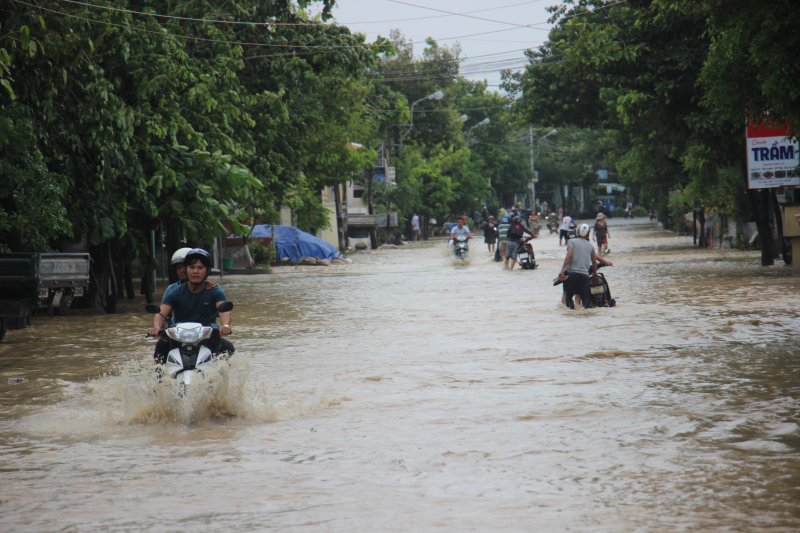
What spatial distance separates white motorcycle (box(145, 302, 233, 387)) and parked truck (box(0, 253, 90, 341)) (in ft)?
17.1

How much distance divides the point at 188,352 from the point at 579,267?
925 cm

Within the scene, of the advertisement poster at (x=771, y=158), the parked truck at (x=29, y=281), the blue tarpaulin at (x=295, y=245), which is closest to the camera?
the parked truck at (x=29, y=281)

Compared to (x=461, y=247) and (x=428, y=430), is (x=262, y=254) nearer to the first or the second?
(x=461, y=247)

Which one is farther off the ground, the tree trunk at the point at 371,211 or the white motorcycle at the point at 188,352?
the tree trunk at the point at 371,211

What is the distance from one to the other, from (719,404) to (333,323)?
7841 millimetres

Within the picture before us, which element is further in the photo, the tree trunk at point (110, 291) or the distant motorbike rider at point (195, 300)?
the tree trunk at point (110, 291)

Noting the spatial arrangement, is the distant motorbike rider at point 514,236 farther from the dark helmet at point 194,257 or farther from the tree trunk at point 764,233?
the dark helmet at point 194,257

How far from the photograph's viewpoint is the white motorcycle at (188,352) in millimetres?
7008

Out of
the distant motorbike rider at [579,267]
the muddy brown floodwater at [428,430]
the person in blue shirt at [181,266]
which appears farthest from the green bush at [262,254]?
the person in blue shirt at [181,266]

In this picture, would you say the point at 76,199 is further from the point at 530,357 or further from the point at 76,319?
the point at 530,357

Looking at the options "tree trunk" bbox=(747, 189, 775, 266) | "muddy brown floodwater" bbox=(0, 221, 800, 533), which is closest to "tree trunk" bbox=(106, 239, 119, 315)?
"muddy brown floodwater" bbox=(0, 221, 800, 533)

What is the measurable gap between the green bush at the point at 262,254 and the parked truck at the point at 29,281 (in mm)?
17070

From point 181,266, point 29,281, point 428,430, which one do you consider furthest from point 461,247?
point 428,430

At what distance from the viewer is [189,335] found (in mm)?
7035
